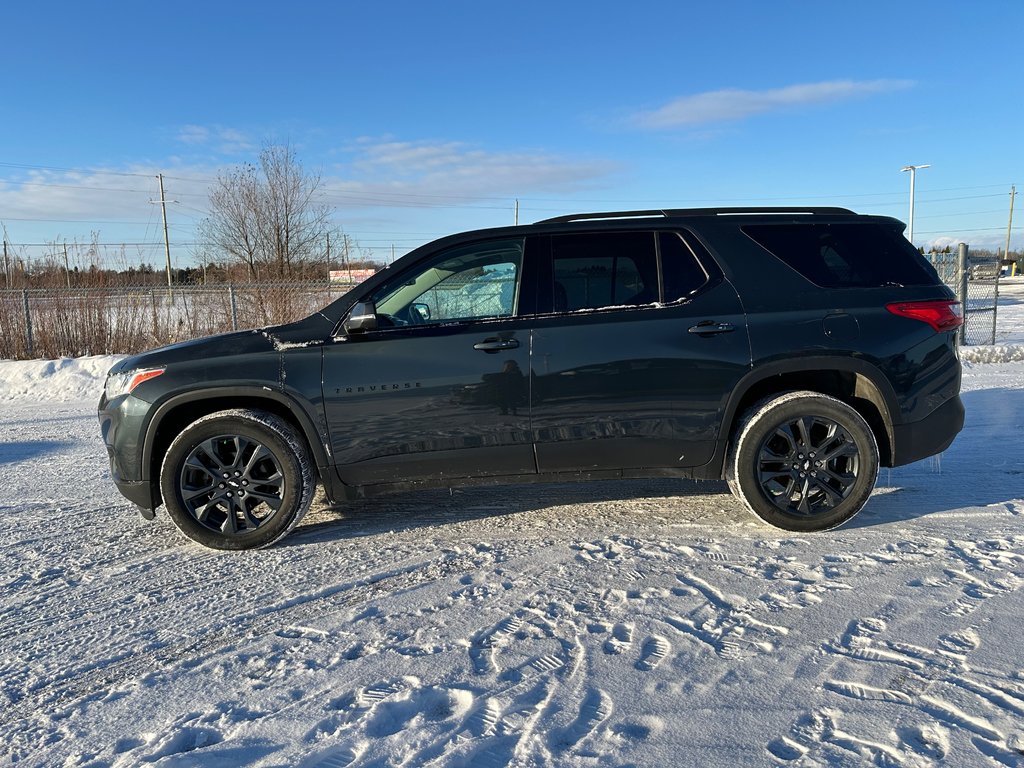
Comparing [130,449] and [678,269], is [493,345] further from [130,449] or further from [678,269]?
[130,449]

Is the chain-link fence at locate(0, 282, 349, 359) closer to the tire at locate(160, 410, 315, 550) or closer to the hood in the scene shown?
the hood

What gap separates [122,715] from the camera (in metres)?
2.54

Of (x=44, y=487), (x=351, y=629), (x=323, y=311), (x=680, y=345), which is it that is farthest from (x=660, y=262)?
(x=44, y=487)

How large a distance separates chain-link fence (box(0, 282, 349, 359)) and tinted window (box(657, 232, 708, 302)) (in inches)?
415

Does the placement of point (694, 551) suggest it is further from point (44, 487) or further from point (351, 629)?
point (44, 487)

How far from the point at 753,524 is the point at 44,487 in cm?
531

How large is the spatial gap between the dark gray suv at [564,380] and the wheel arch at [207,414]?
0.01 m

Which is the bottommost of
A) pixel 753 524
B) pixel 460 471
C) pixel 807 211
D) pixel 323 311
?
pixel 753 524

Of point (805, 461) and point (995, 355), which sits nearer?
point (805, 461)

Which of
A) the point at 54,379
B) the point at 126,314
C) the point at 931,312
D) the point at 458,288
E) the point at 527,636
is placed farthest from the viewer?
the point at 126,314

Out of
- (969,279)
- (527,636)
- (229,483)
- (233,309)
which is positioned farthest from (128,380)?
(969,279)

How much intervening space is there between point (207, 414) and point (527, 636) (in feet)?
7.88

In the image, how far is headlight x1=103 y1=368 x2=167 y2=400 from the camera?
160 inches

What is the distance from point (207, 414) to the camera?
4.20 meters
